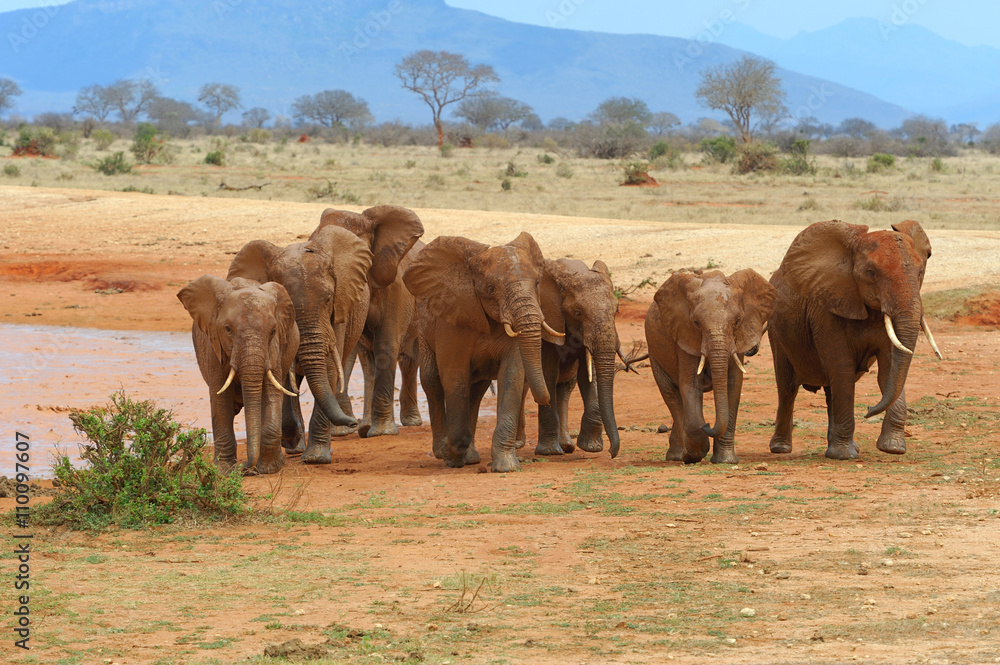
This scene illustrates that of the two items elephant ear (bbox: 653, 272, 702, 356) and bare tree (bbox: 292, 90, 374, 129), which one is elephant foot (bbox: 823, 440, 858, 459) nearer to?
elephant ear (bbox: 653, 272, 702, 356)

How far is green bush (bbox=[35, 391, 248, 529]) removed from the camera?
7.82 m

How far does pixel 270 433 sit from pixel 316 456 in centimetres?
107

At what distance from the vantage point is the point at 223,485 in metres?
7.91

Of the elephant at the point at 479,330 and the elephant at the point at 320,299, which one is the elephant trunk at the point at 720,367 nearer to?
the elephant at the point at 479,330

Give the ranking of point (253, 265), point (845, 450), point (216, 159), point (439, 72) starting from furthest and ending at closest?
1. point (439, 72)
2. point (216, 159)
3. point (253, 265)
4. point (845, 450)

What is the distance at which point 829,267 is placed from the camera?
988 centimetres

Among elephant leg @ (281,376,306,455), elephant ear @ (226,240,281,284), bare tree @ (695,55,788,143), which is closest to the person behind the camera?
elephant ear @ (226,240,281,284)

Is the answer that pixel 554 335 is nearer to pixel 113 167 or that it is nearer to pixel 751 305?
pixel 751 305

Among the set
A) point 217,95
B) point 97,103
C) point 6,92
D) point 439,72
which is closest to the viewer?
point 439,72

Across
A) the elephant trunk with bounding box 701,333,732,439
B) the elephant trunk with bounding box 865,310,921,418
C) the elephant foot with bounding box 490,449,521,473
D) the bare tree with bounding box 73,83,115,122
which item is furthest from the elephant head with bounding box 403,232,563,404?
the bare tree with bounding box 73,83,115,122

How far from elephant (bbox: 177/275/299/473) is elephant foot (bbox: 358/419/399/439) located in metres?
2.53

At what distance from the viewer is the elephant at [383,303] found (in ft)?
40.3

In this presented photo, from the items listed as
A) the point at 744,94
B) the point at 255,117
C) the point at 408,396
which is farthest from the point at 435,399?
the point at 255,117

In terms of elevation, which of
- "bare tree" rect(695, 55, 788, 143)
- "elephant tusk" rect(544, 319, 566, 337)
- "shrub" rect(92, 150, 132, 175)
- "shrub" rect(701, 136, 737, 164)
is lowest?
"elephant tusk" rect(544, 319, 566, 337)
